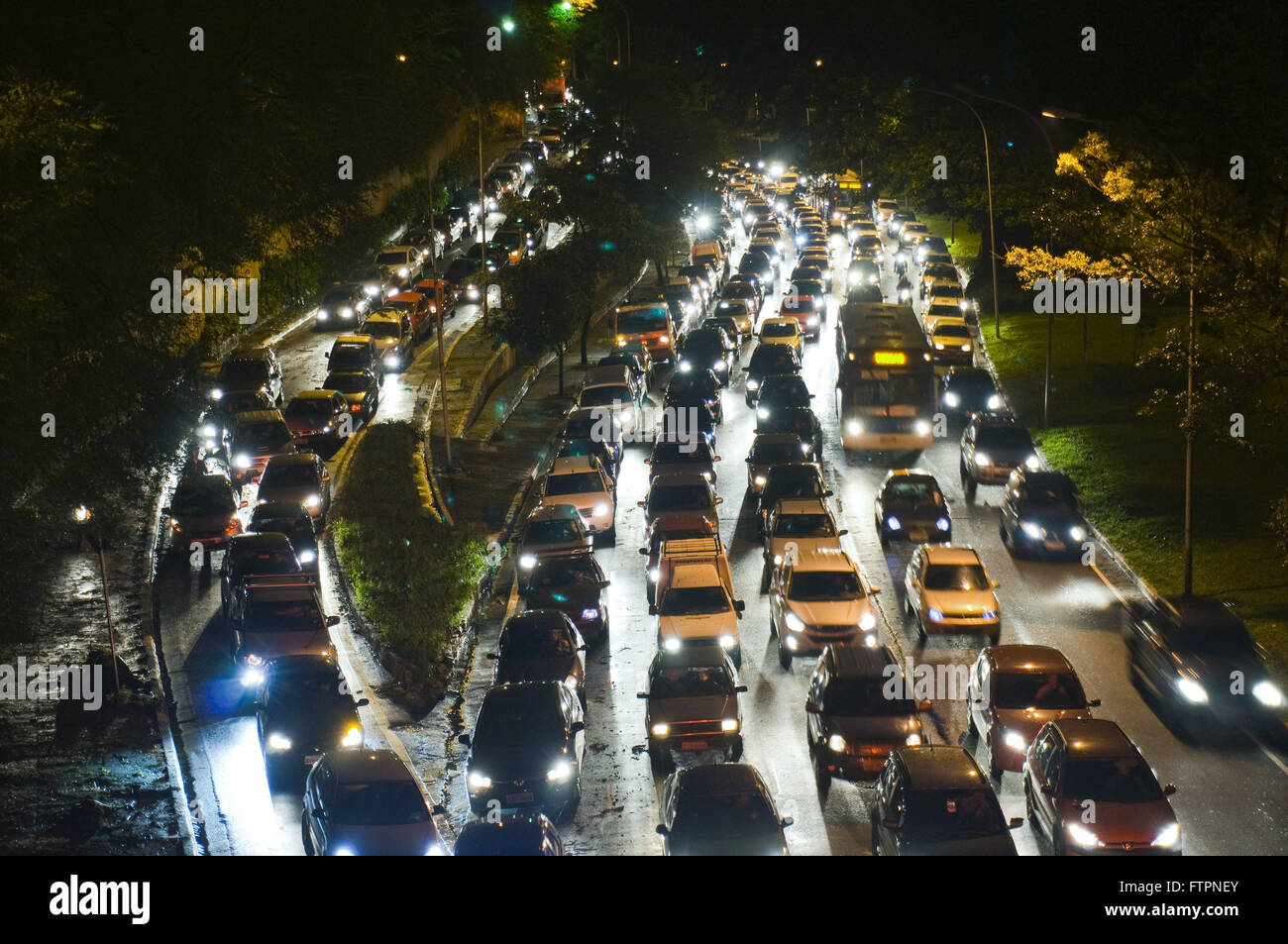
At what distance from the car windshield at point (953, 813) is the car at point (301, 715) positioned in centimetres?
821

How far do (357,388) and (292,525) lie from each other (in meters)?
13.5

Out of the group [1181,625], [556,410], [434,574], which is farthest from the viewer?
[556,410]

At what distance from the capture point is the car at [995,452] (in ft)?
116

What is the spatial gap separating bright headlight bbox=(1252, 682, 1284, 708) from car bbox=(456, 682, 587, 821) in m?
10.1

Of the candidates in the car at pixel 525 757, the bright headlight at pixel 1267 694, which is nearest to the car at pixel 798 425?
the bright headlight at pixel 1267 694

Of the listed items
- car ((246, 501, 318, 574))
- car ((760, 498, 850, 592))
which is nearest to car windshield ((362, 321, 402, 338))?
car ((246, 501, 318, 574))

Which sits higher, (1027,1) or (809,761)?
(1027,1)

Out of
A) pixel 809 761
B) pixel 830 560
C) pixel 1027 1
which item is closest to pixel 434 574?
pixel 830 560

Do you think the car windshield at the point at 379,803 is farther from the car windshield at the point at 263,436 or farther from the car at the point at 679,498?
the car windshield at the point at 263,436

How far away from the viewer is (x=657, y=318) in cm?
5181

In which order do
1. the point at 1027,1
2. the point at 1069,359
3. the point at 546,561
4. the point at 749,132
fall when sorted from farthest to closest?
the point at 749,132, the point at 1027,1, the point at 1069,359, the point at 546,561

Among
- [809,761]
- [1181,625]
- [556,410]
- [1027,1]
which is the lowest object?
[809,761]

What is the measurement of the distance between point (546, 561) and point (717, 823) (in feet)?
38.7

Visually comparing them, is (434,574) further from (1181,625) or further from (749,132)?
(749,132)
